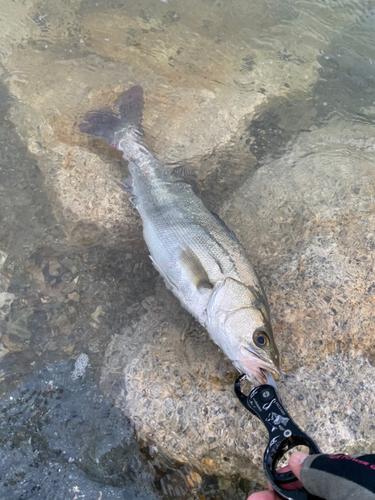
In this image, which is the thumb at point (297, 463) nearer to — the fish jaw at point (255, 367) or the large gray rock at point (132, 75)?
the fish jaw at point (255, 367)

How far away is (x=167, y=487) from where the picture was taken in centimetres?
270

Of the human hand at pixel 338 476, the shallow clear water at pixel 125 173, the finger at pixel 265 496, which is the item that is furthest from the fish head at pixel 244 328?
the human hand at pixel 338 476

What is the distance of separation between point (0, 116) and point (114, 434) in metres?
4.10

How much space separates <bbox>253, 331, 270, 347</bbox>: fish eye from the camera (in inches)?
111

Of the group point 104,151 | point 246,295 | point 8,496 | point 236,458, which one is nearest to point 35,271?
point 104,151

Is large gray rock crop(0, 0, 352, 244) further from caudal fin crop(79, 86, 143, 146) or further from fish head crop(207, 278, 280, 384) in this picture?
fish head crop(207, 278, 280, 384)

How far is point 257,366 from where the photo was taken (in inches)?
107

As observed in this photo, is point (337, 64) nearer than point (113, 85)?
No

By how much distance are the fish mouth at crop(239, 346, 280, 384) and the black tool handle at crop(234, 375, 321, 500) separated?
97 millimetres

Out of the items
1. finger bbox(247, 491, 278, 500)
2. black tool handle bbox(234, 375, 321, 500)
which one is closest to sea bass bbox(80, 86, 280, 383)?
black tool handle bbox(234, 375, 321, 500)

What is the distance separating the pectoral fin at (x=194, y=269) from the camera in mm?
3135

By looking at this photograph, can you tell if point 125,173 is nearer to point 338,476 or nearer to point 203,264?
point 203,264

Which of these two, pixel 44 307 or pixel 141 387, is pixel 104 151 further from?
pixel 141 387

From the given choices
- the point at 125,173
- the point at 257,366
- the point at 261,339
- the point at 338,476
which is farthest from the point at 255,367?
the point at 125,173
